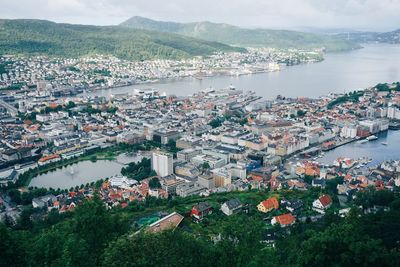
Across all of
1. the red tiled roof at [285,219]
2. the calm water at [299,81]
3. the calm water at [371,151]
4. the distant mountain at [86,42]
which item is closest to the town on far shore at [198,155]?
the red tiled roof at [285,219]

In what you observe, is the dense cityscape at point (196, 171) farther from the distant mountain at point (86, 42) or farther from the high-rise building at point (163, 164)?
the distant mountain at point (86, 42)

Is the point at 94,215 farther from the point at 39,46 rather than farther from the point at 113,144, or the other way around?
the point at 39,46

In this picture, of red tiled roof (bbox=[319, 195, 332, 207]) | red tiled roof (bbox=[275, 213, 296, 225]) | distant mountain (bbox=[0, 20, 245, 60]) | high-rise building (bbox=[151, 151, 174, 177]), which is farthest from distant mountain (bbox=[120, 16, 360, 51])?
red tiled roof (bbox=[275, 213, 296, 225])

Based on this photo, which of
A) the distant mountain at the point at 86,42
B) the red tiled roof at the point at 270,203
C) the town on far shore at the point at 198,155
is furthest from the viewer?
the distant mountain at the point at 86,42

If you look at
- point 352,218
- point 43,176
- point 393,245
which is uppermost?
point 352,218

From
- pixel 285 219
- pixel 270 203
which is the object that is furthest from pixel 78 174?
pixel 285 219

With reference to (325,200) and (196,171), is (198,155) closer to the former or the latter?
(196,171)

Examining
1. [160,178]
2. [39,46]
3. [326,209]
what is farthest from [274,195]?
[39,46]
